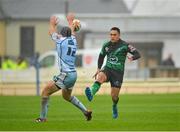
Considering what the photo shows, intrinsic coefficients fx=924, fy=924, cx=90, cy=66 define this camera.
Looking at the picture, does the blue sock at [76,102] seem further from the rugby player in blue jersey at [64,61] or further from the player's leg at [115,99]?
the player's leg at [115,99]

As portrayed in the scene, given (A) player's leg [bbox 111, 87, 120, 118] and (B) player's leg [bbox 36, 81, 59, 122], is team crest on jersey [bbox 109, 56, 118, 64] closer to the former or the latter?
(A) player's leg [bbox 111, 87, 120, 118]

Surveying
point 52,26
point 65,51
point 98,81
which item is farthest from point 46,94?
point 98,81

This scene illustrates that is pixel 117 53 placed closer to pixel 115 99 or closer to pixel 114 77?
pixel 114 77

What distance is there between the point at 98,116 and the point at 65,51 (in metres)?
2.52

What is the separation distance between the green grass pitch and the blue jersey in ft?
3.69

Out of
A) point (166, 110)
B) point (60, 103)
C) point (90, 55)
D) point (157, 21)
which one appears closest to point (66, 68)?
point (166, 110)

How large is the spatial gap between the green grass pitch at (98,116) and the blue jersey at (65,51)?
1.12 meters

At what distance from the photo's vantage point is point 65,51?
18109 millimetres

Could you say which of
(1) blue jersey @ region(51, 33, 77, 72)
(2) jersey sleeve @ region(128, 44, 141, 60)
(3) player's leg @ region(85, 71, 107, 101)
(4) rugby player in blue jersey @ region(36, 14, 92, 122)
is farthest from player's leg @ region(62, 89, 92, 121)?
(2) jersey sleeve @ region(128, 44, 141, 60)

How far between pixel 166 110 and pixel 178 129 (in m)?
5.05

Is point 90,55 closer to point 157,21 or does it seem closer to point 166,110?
point 157,21

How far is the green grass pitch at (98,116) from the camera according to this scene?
56.8ft

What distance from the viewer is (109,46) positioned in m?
19.8

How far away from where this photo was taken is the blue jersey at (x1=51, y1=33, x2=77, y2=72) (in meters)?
18.1
